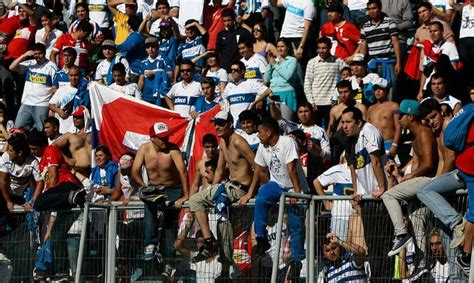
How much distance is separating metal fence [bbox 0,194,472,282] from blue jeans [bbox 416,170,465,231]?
0.17 metres

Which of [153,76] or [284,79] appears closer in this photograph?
[284,79]

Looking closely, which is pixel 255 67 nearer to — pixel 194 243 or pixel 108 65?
pixel 108 65

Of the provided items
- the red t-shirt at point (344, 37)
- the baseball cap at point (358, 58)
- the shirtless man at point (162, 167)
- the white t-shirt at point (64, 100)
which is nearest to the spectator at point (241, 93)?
the baseball cap at point (358, 58)

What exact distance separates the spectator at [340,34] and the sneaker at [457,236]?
756cm

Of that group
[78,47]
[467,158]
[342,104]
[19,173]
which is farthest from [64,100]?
[467,158]

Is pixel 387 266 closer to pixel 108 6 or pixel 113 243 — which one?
pixel 113 243

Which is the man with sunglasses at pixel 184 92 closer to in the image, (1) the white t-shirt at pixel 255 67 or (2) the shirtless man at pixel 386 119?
(1) the white t-shirt at pixel 255 67

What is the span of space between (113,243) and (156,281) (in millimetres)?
681

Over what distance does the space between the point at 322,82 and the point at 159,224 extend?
579 cm

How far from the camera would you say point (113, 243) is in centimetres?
1541

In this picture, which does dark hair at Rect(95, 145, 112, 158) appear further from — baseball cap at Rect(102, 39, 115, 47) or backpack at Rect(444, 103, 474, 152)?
backpack at Rect(444, 103, 474, 152)

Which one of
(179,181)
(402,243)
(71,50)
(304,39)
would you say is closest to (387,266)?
(402,243)

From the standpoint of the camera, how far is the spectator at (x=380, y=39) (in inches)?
804

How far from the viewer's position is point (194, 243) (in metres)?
15.0
